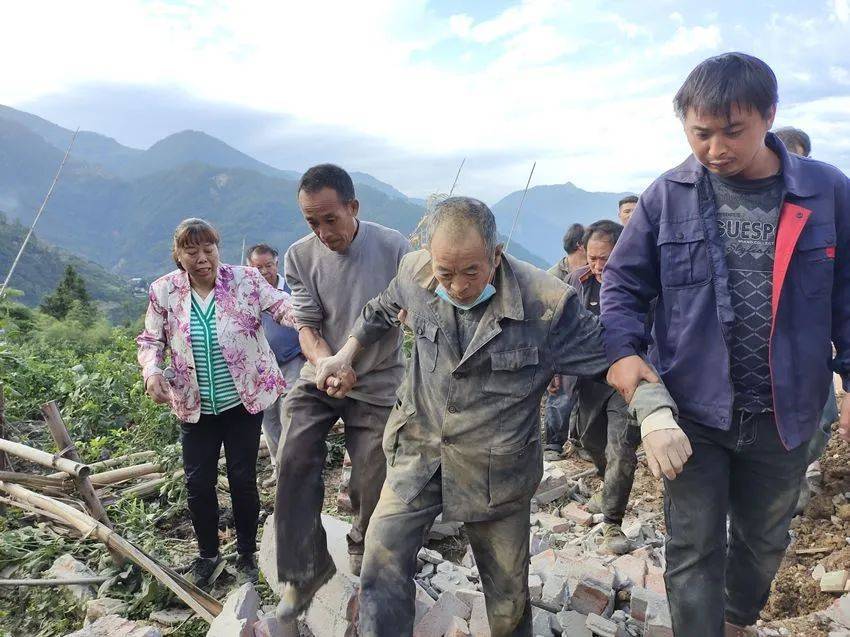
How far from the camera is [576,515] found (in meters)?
4.46

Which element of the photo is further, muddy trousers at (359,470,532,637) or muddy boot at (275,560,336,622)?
muddy boot at (275,560,336,622)

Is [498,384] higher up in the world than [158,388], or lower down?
higher up

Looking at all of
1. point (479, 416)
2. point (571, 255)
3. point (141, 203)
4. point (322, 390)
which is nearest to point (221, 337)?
point (322, 390)

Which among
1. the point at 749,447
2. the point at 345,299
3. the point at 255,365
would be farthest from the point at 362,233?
the point at 749,447

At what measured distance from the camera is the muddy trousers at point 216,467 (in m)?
3.36

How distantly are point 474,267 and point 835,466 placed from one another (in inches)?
161

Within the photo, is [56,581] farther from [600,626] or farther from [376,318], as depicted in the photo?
[600,626]

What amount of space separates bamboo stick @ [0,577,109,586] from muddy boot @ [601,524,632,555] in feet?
9.90

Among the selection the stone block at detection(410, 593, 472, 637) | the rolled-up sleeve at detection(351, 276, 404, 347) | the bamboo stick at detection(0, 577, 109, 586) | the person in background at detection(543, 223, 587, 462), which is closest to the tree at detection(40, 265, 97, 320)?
the bamboo stick at detection(0, 577, 109, 586)

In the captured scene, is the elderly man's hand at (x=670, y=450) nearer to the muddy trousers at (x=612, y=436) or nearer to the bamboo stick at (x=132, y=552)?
the muddy trousers at (x=612, y=436)

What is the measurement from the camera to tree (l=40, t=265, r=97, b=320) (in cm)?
1801

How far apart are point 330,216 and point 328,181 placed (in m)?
0.16

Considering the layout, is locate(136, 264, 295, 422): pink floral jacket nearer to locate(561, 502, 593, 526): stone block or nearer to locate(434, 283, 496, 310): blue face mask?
locate(434, 283, 496, 310): blue face mask

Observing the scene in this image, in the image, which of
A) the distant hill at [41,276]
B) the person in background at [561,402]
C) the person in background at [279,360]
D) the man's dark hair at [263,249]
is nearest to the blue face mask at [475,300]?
the person in background at [279,360]
